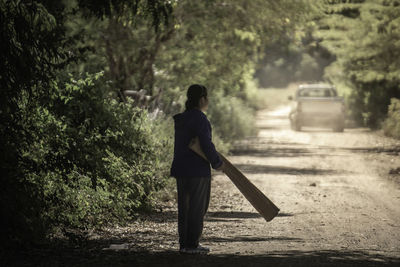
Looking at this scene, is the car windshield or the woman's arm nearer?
the woman's arm

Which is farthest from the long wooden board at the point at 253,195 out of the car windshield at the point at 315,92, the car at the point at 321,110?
the car windshield at the point at 315,92

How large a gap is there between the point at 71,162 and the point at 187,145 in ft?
4.15

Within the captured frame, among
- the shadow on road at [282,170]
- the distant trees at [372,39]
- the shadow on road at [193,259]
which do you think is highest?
the distant trees at [372,39]

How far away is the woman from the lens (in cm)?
711

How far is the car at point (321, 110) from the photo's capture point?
30.5 m

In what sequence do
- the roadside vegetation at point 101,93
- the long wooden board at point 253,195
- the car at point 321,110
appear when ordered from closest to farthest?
the roadside vegetation at point 101,93, the long wooden board at point 253,195, the car at point 321,110

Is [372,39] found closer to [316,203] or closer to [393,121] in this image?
[393,121]

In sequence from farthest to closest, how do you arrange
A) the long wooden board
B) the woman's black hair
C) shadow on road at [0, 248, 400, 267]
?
the long wooden board → the woman's black hair → shadow on road at [0, 248, 400, 267]

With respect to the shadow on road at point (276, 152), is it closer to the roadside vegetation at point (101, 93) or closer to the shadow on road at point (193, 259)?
the roadside vegetation at point (101, 93)

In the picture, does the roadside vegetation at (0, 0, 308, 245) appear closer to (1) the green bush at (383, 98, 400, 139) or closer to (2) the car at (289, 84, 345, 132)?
(1) the green bush at (383, 98, 400, 139)

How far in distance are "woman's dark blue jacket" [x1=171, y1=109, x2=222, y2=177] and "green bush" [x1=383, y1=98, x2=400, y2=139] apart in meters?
20.5

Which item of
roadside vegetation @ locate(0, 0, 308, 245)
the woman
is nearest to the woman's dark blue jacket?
Answer: the woman

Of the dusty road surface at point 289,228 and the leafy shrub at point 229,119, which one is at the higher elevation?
the leafy shrub at point 229,119

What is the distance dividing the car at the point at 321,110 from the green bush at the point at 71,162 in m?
21.6
